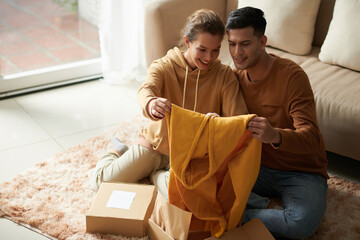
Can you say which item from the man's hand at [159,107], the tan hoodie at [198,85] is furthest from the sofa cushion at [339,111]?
the man's hand at [159,107]

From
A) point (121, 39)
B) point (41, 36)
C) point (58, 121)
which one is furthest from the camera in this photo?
point (41, 36)

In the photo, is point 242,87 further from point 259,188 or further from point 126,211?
point 126,211

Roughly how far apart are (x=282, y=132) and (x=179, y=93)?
19.0 inches

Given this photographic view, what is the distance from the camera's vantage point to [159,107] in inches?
63.6

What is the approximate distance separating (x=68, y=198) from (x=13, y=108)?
3.48 ft

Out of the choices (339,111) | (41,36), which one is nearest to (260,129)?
(339,111)

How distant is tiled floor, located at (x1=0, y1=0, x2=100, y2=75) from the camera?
3184mm

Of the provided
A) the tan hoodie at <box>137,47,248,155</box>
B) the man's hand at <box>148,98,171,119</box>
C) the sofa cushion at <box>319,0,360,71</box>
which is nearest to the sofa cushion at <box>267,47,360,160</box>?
the sofa cushion at <box>319,0,360,71</box>

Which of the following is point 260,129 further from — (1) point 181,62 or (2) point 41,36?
(2) point 41,36

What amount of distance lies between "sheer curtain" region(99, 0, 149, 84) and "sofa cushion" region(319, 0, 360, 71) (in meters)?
1.38

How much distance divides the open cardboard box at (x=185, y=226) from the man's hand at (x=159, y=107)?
35 cm

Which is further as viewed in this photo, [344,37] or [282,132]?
[344,37]

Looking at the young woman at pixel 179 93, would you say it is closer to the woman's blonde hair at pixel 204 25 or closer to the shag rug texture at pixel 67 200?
the woman's blonde hair at pixel 204 25

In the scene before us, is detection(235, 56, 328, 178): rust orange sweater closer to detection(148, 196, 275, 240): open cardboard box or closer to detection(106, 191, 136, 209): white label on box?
detection(148, 196, 275, 240): open cardboard box
